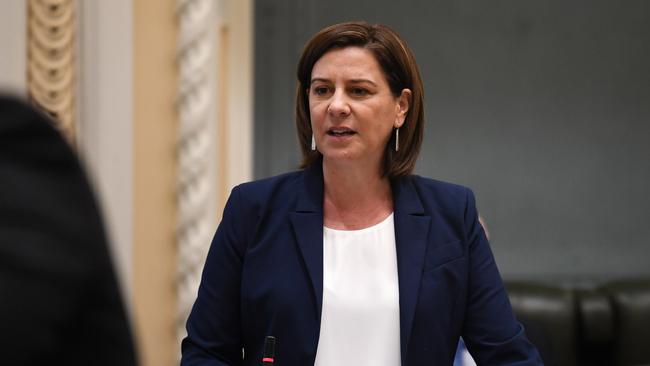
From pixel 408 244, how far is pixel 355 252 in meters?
0.11

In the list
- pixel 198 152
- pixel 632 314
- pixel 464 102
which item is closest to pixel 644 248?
pixel 464 102

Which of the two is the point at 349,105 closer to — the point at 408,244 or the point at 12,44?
the point at 408,244

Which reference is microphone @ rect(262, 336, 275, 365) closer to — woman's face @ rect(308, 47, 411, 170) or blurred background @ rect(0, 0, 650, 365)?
woman's face @ rect(308, 47, 411, 170)

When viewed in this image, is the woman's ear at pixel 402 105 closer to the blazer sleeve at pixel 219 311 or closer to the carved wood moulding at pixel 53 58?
the blazer sleeve at pixel 219 311

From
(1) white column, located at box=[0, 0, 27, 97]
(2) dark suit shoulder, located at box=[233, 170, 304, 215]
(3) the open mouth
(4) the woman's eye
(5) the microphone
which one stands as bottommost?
(5) the microphone

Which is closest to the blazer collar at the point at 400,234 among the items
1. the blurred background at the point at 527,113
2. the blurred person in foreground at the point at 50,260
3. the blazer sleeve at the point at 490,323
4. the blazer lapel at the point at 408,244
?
the blazer lapel at the point at 408,244

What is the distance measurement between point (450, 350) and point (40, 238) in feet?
4.44

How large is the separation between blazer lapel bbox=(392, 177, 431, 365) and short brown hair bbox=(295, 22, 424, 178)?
0.20 ft

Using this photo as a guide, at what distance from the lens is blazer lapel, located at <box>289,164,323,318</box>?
1.83m

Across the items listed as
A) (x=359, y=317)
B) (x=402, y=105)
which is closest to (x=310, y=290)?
(x=359, y=317)

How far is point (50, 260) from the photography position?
58cm

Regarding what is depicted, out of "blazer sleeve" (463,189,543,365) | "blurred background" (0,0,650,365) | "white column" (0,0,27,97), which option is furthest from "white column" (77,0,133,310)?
"blurred background" (0,0,650,365)

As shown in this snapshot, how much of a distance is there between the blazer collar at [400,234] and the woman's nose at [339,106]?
0.19 m

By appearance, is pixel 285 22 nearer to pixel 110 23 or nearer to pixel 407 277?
pixel 110 23
